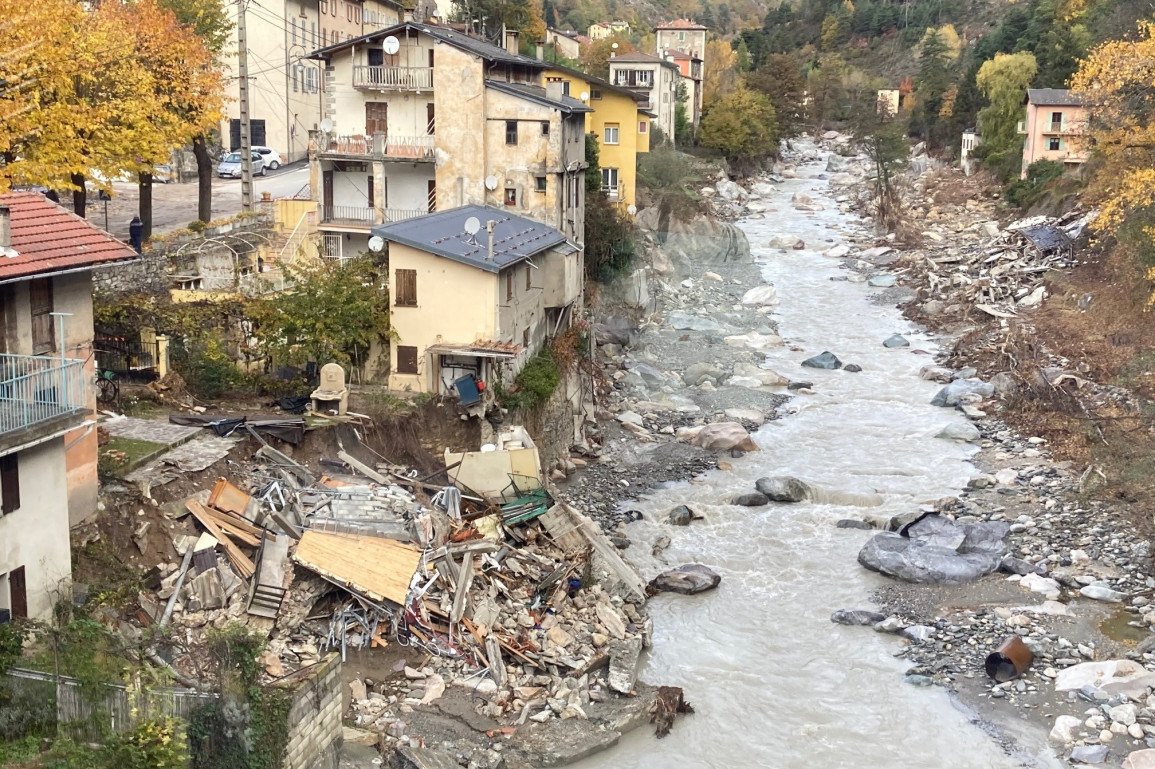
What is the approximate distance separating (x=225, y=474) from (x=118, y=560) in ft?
10.8

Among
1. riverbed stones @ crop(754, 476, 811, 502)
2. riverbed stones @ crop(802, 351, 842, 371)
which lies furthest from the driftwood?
riverbed stones @ crop(802, 351, 842, 371)

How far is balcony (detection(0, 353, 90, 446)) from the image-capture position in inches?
611

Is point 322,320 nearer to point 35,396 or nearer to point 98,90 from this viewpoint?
point 98,90

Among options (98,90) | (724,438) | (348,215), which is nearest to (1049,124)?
(724,438)

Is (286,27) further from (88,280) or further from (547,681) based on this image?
(547,681)

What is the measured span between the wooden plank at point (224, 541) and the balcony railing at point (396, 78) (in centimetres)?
1874

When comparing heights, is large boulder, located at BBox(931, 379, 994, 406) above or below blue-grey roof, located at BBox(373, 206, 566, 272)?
below

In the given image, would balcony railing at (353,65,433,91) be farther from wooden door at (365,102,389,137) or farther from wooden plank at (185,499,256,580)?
wooden plank at (185,499,256,580)

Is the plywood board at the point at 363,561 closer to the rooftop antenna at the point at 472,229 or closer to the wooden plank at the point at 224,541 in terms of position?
the wooden plank at the point at 224,541

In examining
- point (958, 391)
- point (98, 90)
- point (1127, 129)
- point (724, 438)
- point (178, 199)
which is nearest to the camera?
point (98, 90)

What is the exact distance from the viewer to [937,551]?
2678cm

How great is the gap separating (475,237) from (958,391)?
18.6 m

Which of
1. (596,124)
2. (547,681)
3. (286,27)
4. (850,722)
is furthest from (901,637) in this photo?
(286,27)

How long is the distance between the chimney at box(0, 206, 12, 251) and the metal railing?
19.1 m
